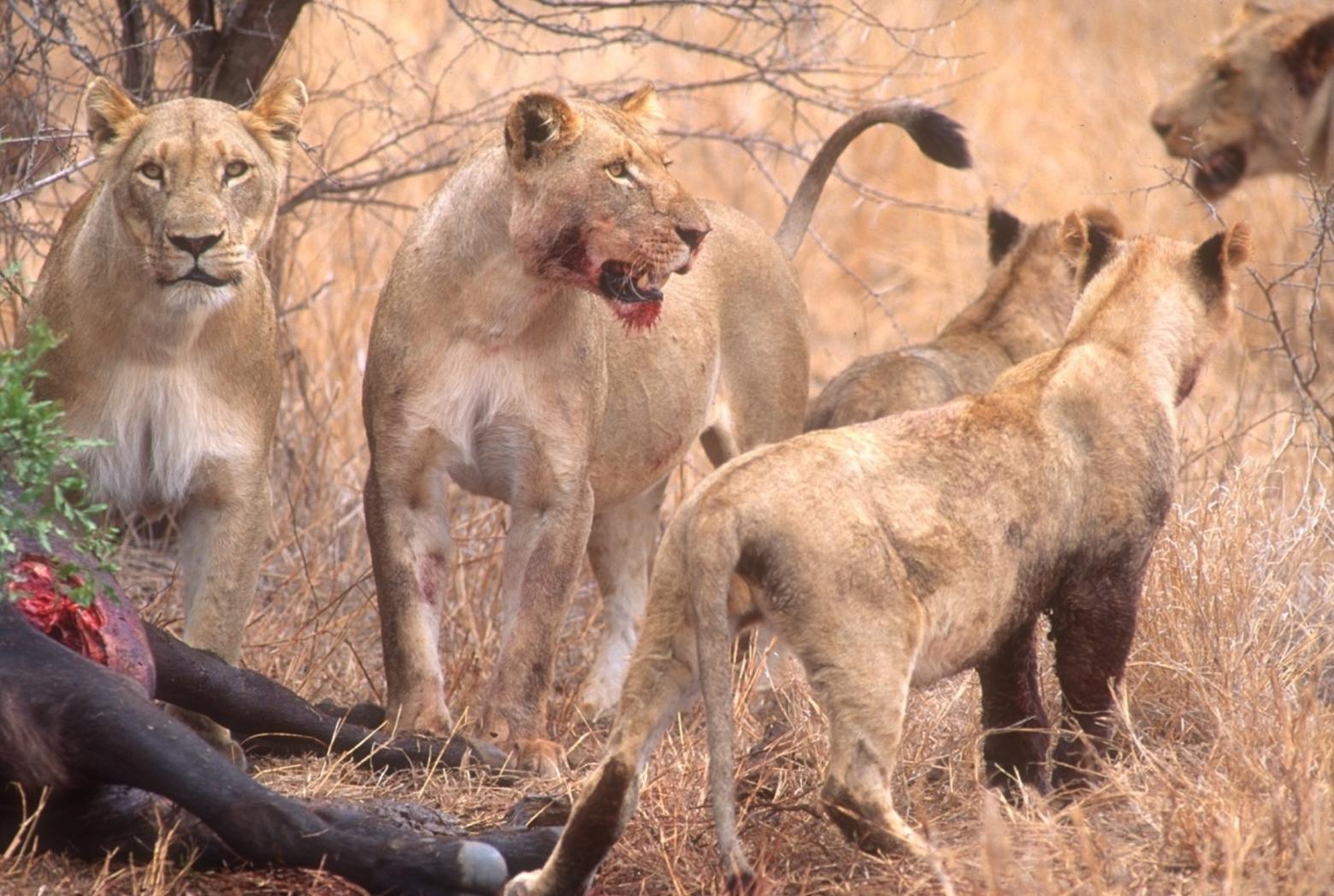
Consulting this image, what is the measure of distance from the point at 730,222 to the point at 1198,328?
7.60 ft

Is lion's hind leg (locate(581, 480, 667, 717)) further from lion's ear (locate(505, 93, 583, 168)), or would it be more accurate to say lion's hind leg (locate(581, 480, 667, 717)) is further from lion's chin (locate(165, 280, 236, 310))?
lion's chin (locate(165, 280, 236, 310))

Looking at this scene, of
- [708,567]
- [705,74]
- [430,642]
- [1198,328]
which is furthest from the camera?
[705,74]

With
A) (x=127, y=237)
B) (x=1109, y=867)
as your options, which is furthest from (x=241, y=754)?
(x=1109, y=867)

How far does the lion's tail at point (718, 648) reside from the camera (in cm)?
336

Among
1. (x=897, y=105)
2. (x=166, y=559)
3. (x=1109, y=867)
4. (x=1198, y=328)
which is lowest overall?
(x=166, y=559)

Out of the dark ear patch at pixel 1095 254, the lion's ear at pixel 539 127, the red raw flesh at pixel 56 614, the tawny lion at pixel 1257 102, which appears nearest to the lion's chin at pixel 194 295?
the red raw flesh at pixel 56 614

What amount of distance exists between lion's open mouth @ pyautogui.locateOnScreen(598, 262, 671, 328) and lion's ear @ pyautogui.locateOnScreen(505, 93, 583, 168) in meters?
0.32

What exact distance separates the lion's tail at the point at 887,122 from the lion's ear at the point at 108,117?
2.66 metres

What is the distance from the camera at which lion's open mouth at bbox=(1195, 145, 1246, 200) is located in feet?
26.6

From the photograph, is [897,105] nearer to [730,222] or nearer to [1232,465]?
[730,222]

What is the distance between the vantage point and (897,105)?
6344 millimetres

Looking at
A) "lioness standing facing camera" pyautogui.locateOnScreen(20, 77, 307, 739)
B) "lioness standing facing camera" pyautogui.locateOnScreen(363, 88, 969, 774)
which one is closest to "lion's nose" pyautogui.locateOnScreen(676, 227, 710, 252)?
"lioness standing facing camera" pyautogui.locateOnScreen(363, 88, 969, 774)

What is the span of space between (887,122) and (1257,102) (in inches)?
94.0

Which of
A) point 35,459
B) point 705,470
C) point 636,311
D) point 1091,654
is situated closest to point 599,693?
point 636,311
